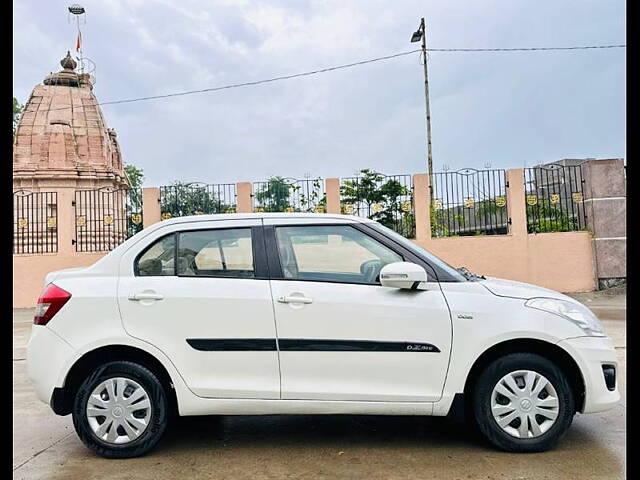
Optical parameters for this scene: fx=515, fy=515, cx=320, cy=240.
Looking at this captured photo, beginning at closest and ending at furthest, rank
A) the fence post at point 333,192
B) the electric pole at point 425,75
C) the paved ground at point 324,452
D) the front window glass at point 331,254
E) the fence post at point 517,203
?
the paved ground at point 324,452 < the front window glass at point 331,254 < the fence post at point 517,203 < the fence post at point 333,192 < the electric pole at point 425,75

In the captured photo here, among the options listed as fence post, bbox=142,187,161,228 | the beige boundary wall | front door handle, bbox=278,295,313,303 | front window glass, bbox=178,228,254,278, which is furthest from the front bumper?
fence post, bbox=142,187,161,228

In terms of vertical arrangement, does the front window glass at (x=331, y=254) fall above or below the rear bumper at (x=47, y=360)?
above

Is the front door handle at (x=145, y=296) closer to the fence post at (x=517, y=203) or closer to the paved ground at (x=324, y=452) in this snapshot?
the paved ground at (x=324, y=452)

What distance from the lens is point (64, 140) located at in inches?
843

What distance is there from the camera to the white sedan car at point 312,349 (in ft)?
11.8

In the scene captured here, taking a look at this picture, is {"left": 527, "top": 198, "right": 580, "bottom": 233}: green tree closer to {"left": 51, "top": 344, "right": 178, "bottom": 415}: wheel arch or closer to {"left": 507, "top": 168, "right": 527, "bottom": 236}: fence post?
{"left": 507, "top": 168, "right": 527, "bottom": 236}: fence post

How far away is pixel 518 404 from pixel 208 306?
7.48ft

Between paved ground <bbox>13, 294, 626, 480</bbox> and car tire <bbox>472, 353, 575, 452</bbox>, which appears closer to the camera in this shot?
paved ground <bbox>13, 294, 626, 480</bbox>

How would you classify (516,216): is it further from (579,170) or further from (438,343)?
(438,343)

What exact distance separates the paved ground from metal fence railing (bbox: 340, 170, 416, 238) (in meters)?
8.45

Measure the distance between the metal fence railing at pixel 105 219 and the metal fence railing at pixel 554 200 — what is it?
32.2 ft

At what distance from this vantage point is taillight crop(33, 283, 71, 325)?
12.3 ft

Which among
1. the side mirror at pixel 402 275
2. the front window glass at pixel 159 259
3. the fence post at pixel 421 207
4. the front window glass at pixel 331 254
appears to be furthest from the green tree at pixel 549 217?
the front window glass at pixel 159 259

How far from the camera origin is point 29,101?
22938mm
